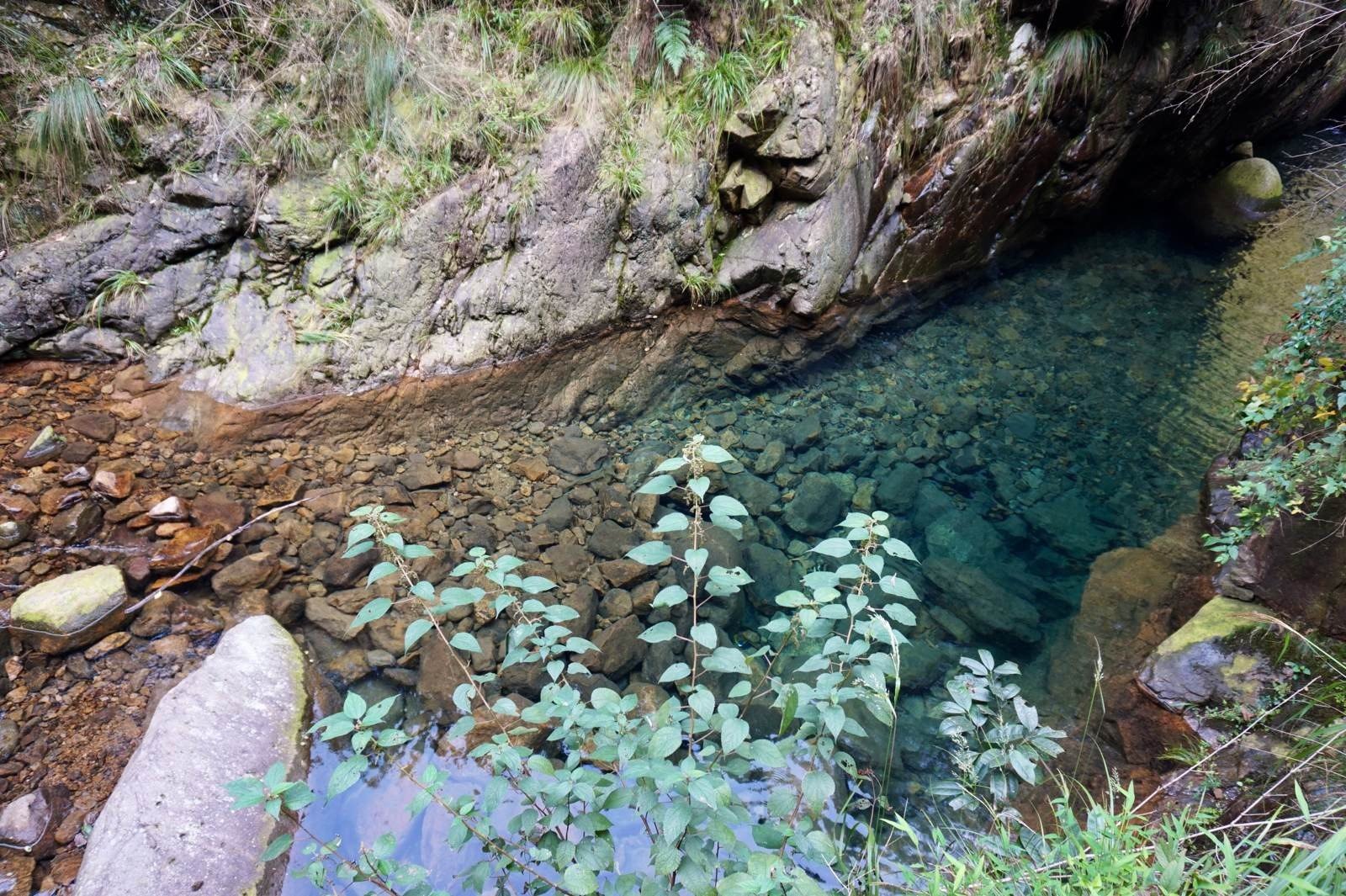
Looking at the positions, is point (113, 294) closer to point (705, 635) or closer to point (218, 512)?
point (218, 512)

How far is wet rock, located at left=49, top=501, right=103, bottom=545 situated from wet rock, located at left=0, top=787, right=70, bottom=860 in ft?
4.31

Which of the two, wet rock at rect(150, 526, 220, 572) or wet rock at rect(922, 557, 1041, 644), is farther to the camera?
wet rock at rect(922, 557, 1041, 644)

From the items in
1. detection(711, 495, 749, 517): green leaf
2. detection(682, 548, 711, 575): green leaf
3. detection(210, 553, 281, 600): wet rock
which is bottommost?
detection(210, 553, 281, 600): wet rock

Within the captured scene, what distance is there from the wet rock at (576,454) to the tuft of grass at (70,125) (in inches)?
131

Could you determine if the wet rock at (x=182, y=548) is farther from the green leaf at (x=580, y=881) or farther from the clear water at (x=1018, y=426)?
the green leaf at (x=580, y=881)

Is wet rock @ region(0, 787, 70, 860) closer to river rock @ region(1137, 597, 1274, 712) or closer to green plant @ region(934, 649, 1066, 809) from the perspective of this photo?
green plant @ region(934, 649, 1066, 809)

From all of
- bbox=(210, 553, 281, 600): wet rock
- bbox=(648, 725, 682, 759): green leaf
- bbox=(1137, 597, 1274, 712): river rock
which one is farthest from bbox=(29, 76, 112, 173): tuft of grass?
bbox=(1137, 597, 1274, 712): river rock

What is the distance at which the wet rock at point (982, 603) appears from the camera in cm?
343

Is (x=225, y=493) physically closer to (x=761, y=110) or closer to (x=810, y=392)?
(x=810, y=392)

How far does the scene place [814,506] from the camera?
4078 mm

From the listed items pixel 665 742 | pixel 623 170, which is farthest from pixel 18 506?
pixel 623 170

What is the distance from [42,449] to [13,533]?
1.84 feet

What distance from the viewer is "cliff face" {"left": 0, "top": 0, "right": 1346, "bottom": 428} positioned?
4250 millimetres

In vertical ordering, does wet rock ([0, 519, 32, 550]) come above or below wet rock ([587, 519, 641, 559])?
below
